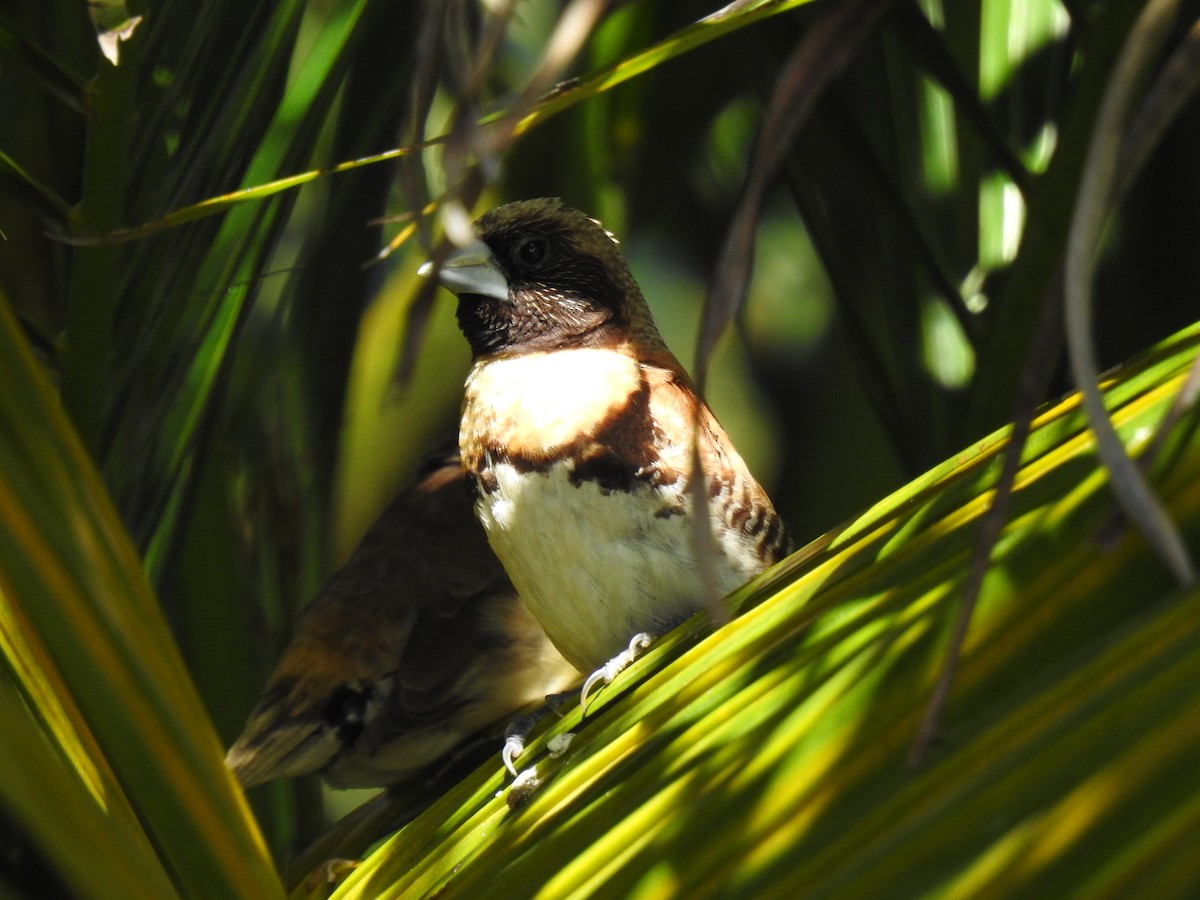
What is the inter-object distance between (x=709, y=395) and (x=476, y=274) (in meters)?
1.91

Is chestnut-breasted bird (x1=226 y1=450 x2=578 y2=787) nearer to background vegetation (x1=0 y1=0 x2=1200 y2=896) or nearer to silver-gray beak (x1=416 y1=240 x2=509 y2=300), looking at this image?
background vegetation (x1=0 y1=0 x2=1200 y2=896)

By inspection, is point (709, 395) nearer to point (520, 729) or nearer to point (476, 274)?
point (476, 274)

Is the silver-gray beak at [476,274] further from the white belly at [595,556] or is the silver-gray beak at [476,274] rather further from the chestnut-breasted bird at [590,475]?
the white belly at [595,556]

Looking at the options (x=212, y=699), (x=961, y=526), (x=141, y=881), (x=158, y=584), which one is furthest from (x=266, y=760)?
(x=961, y=526)

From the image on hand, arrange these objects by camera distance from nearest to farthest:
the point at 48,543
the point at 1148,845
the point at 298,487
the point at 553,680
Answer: the point at 1148,845 < the point at 48,543 < the point at 298,487 < the point at 553,680

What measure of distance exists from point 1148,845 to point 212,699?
2723 mm

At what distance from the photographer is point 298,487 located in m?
3.51

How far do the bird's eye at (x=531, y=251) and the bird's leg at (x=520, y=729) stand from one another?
0.94 m

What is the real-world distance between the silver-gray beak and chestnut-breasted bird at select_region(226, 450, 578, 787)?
2.09 feet

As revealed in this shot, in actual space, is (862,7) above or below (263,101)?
below

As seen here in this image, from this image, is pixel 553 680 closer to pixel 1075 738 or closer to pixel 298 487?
pixel 298 487

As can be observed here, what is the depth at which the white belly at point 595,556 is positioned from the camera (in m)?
2.46

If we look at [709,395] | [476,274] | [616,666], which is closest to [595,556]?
[616,666]

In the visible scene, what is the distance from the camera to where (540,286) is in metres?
3.03
